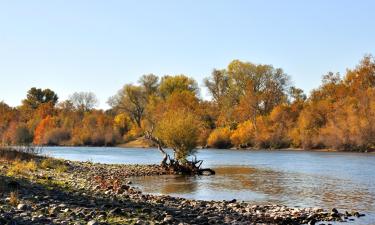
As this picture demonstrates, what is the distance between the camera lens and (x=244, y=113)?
10350 centimetres

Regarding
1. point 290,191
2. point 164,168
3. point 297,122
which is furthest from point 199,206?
point 297,122

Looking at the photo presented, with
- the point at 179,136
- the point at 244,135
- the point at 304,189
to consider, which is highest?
the point at 244,135

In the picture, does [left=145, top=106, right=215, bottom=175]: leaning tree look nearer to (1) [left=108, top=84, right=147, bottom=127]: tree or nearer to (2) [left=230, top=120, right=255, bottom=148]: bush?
(2) [left=230, top=120, right=255, bottom=148]: bush

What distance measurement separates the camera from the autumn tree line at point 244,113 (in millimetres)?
88312

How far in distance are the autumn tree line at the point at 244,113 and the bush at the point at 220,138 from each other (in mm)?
204

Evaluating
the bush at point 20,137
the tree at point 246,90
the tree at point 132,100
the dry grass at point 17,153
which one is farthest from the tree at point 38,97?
the dry grass at point 17,153

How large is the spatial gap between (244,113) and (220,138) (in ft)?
23.2

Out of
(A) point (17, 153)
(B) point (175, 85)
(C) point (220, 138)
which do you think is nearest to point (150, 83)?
(B) point (175, 85)

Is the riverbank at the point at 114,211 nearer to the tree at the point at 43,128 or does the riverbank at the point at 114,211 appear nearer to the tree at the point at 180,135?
the tree at the point at 180,135

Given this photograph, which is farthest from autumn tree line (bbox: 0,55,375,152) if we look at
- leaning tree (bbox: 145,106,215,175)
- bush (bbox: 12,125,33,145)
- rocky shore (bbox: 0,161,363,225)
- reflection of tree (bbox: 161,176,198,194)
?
rocky shore (bbox: 0,161,363,225)

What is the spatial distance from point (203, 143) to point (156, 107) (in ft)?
41.1

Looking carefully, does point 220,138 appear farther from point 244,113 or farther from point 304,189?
point 304,189

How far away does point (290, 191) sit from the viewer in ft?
94.7

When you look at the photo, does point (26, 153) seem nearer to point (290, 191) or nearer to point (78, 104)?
point (290, 191)
